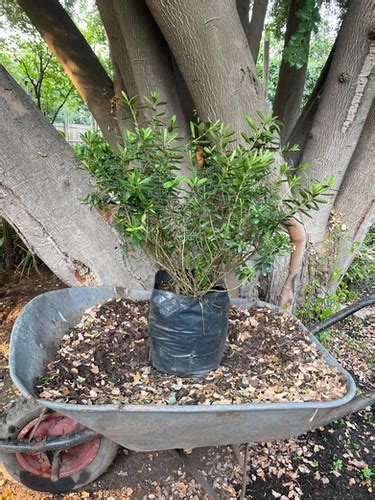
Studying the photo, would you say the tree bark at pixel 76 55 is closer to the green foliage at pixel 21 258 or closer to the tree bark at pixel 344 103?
the tree bark at pixel 344 103

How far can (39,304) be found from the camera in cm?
151

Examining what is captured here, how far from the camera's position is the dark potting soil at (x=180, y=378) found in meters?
1.25

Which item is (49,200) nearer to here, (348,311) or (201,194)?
(201,194)

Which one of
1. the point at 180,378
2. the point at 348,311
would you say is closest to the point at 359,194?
the point at 348,311

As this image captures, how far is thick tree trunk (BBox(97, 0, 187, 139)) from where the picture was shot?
1981mm

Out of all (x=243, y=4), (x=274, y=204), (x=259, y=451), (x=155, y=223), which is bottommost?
(x=259, y=451)

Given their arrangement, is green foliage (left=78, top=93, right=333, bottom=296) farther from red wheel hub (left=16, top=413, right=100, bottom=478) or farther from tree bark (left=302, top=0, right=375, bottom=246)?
tree bark (left=302, top=0, right=375, bottom=246)

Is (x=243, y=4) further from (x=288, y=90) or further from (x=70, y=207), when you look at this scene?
(x=70, y=207)

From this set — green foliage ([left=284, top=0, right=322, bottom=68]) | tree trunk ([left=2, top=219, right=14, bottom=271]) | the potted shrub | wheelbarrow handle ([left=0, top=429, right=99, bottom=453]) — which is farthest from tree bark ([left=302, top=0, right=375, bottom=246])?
tree trunk ([left=2, top=219, right=14, bottom=271])

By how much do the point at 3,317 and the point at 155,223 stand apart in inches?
89.1

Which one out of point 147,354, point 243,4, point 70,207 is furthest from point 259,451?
point 243,4

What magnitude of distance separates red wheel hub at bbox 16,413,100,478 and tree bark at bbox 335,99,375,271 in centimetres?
195

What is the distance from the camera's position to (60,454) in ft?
5.65

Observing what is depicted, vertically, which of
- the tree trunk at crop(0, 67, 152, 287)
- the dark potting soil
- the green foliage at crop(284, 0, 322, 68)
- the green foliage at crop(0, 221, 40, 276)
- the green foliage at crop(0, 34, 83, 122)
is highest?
the green foliage at crop(284, 0, 322, 68)
